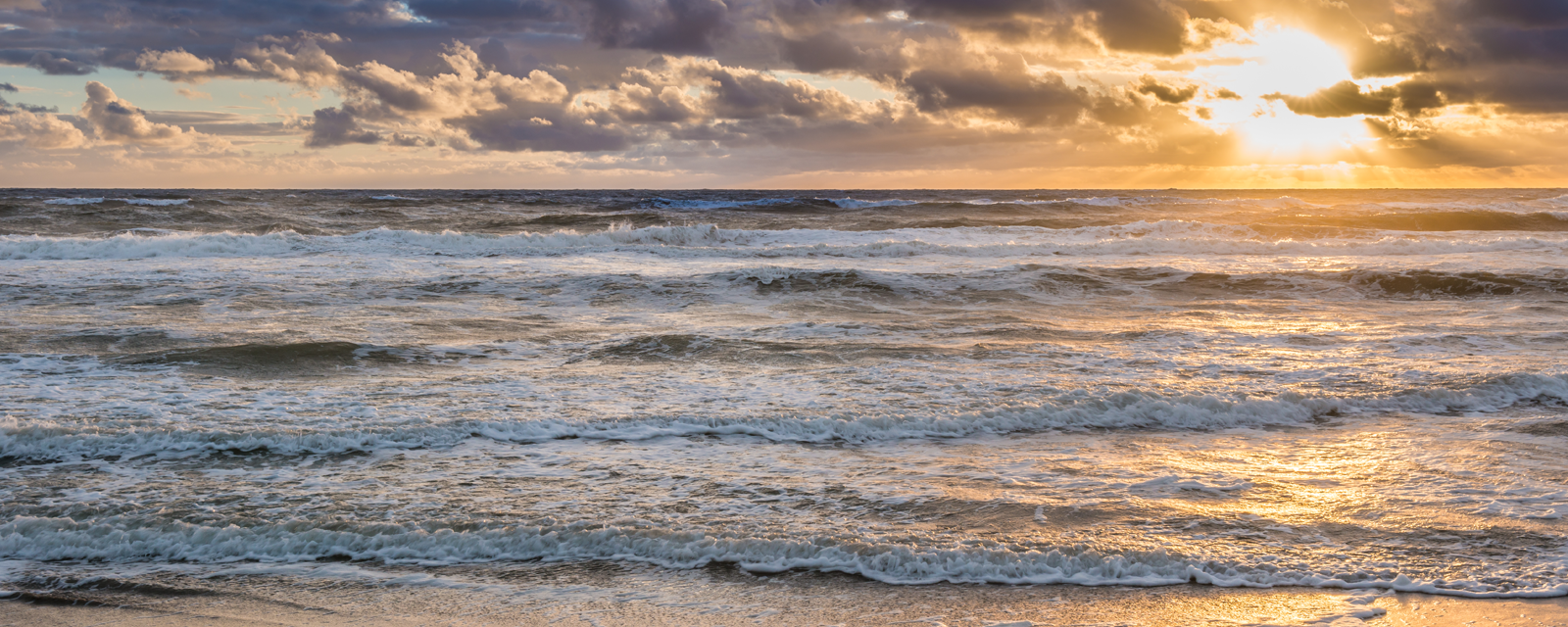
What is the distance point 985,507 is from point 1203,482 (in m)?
1.49

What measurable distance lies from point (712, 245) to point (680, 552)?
68.7 ft

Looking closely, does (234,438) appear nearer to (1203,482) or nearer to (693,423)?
(693,423)

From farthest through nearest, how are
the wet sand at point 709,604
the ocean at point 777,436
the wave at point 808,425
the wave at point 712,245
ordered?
the wave at point 712,245, the wave at point 808,425, the ocean at point 777,436, the wet sand at point 709,604

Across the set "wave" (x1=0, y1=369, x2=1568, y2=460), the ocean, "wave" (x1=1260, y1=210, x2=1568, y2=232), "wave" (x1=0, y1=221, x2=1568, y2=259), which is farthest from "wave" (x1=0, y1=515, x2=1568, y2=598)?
"wave" (x1=1260, y1=210, x2=1568, y2=232)

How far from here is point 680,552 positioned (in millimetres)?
4195

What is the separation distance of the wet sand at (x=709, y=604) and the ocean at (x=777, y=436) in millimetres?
95

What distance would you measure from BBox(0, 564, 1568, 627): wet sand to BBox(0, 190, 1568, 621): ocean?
0.09m

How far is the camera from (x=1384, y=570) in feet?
13.1

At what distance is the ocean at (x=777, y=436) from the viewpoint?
13.6 feet

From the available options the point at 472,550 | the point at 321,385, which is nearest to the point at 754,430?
the point at 472,550

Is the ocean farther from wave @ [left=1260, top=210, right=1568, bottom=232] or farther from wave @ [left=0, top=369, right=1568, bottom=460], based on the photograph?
wave @ [left=1260, top=210, right=1568, bottom=232]

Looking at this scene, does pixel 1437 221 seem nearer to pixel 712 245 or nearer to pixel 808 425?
pixel 712 245

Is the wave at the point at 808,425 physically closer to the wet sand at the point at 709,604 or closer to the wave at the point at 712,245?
the wet sand at the point at 709,604

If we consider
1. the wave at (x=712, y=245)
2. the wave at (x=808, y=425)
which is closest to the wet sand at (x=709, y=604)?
the wave at (x=808, y=425)
